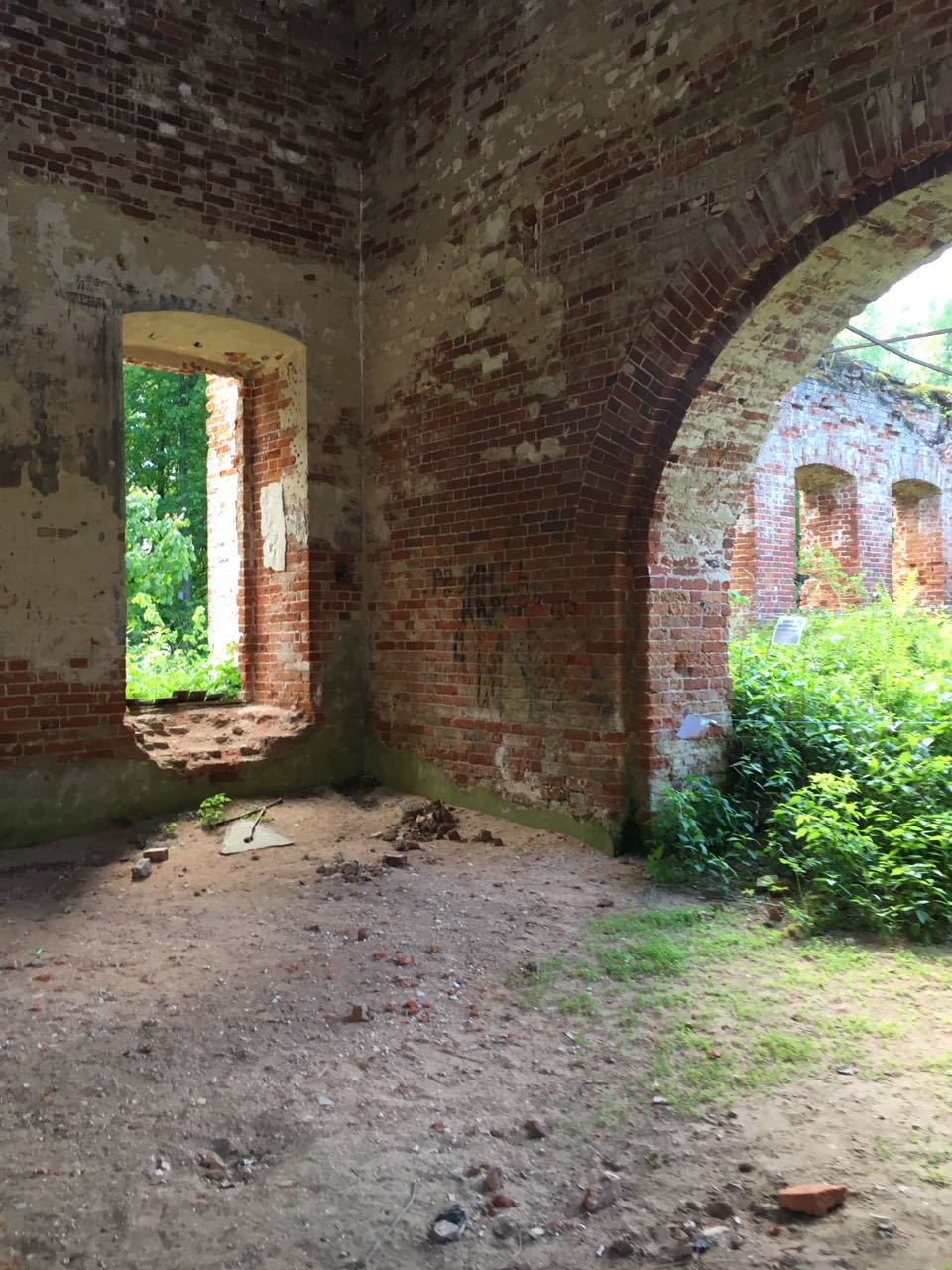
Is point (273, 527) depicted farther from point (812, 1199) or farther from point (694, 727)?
point (812, 1199)

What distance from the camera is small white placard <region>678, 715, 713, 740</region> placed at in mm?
5566

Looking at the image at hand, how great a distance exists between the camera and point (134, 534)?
13578mm

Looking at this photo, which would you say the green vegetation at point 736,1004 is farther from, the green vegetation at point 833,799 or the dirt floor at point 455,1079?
the green vegetation at point 833,799

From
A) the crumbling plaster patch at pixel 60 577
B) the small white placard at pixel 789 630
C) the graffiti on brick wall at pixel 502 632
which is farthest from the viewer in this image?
the small white placard at pixel 789 630

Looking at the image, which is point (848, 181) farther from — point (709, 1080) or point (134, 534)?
point (134, 534)

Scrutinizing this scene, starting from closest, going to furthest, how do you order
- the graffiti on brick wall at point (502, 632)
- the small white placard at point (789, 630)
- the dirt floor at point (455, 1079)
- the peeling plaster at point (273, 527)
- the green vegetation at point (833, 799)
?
1. the dirt floor at point (455, 1079)
2. the green vegetation at point (833, 799)
3. the graffiti on brick wall at point (502, 632)
4. the peeling plaster at point (273, 527)
5. the small white placard at point (789, 630)

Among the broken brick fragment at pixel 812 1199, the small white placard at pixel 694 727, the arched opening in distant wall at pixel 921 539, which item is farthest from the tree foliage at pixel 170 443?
the broken brick fragment at pixel 812 1199

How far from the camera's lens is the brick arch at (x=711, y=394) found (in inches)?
181

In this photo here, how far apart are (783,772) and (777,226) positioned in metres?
2.99

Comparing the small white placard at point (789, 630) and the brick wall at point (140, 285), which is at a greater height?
the brick wall at point (140, 285)

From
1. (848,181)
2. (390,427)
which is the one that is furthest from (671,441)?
(390,427)

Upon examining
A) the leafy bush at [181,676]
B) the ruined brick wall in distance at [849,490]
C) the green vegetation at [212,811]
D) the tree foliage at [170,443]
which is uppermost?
the tree foliage at [170,443]

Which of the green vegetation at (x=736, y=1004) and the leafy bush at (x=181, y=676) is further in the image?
the leafy bush at (x=181, y=676)

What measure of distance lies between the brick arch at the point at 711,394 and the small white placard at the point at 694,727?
5cm
